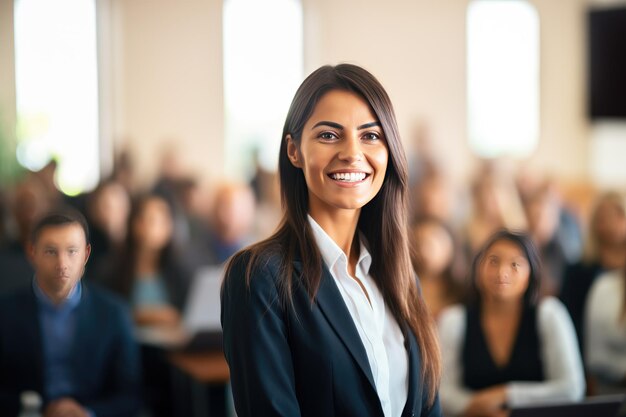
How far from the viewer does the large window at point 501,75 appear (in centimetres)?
1272

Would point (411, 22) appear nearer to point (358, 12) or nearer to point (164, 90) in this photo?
point (358, 12)

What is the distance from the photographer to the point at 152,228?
486 centimetres

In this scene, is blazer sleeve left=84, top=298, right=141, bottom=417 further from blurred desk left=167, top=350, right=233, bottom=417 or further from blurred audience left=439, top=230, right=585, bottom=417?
blurred desk left=167, top=350, right=233, bottom=417

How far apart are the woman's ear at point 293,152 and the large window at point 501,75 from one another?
11393 mm

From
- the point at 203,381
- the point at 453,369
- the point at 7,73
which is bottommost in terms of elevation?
the point at 203,381

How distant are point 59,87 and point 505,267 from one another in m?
9.12

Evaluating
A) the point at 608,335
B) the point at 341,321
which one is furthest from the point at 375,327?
the point at 608,335

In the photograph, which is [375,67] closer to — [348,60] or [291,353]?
[348,60]

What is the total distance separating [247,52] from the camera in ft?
37.6

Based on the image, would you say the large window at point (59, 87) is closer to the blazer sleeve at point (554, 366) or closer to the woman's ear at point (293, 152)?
the blazer sleeve at point (554, 366)

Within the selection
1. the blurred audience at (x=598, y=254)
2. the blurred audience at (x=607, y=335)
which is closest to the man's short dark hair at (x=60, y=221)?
the blurred audience at (x=607, y=335)

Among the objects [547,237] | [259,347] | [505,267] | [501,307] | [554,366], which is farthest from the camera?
[547,237]

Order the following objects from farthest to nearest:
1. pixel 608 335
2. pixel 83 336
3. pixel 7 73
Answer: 1. pixel 7 73
2. pixel 608 335
3. pixel 83 336

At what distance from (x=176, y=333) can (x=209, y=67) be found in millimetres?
7089
